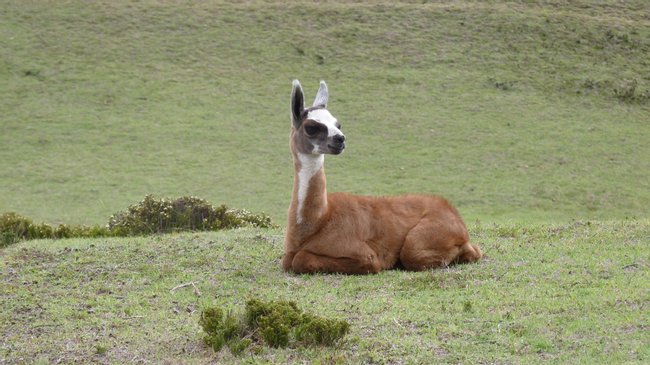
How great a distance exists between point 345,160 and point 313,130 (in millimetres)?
16373

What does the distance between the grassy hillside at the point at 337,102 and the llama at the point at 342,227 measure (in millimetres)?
11525

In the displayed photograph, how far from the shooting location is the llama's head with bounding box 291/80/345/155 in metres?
9.68

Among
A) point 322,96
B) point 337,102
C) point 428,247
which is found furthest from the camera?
point 337,102

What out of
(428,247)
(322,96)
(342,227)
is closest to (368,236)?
(342,227)

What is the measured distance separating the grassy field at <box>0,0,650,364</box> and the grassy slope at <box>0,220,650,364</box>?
32 mm

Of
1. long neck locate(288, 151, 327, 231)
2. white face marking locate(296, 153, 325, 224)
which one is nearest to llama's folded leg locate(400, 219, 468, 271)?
long neck locate(288, 151, 327, 231)

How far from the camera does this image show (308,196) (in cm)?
988

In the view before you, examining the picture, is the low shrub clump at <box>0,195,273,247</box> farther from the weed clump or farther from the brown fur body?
the brown fur body

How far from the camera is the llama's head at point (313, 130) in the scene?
968 centimetres

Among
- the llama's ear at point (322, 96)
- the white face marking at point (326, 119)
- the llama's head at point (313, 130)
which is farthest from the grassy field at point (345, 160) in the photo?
the llama's ear at point (322, 96)

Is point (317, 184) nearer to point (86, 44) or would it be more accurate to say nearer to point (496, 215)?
point (496, 215)

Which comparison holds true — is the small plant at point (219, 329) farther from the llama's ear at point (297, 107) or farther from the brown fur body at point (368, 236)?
the llama's ear at point (297, 107)

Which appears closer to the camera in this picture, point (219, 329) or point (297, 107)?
point (219, 329)

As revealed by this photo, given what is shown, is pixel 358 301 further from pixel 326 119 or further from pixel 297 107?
pixel 297 107
